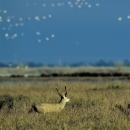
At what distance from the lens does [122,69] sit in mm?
87688

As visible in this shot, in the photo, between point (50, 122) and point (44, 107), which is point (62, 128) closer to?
point (50, 122)

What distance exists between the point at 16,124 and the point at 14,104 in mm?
6299

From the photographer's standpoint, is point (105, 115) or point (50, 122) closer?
point (50, 122)

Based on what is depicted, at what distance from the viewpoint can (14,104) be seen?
65.6 feet

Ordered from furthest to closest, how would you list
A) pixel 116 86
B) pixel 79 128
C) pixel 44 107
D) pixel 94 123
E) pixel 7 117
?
pixel 116 86
pixel 44 107
pixel 7 117
pixel 94 123
pixel 79 128

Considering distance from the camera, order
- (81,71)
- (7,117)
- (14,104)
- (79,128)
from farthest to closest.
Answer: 1. (81,71)
2. (14,104)
3. (7,117)
4. (79,128)

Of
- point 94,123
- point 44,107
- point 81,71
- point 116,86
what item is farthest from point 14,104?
point 81,71

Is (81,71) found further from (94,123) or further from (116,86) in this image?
(94,123)

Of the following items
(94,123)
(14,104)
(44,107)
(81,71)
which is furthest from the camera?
(81,71)

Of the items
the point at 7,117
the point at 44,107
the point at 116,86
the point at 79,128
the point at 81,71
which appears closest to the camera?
the point at 79,128

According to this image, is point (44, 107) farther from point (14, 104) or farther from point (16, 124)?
point (16, 124)

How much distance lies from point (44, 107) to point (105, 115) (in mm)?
3292

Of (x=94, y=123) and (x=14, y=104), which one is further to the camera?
Result: (x=14, y=104)

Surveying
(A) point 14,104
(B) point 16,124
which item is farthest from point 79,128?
(A) point 14,104
